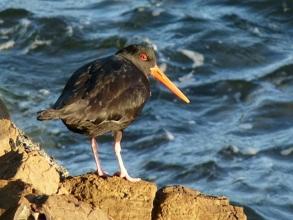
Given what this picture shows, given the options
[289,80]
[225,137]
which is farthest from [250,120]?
[289,80]

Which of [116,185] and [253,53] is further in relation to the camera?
[253,53]

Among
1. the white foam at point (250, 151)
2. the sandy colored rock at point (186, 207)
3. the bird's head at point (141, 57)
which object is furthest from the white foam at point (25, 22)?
the sandy colored rock at point (186, 207)

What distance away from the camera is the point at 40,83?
545 inches

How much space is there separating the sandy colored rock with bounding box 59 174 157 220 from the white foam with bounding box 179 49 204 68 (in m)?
8.75

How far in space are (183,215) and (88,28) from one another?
10604mm

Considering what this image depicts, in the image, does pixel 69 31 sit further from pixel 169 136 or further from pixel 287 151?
pixel 287 151

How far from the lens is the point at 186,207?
5.88m

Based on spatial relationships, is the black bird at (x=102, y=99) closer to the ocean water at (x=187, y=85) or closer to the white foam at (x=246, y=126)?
the ocean water at (x=187, y=85)

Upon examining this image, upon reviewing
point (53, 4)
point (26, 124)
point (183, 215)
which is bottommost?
point (53, 4)

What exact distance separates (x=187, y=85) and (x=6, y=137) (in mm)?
7545

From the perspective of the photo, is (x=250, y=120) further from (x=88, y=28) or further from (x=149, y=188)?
(x=149, y=188)

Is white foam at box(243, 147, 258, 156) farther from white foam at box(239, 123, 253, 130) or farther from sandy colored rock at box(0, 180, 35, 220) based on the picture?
sandy colored rock at box(0, 180, 35, 220)

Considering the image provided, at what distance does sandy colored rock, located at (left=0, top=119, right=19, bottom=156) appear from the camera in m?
6.30

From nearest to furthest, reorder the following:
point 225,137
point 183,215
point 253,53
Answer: point 183,215 → point 225,137 → point 253,53
